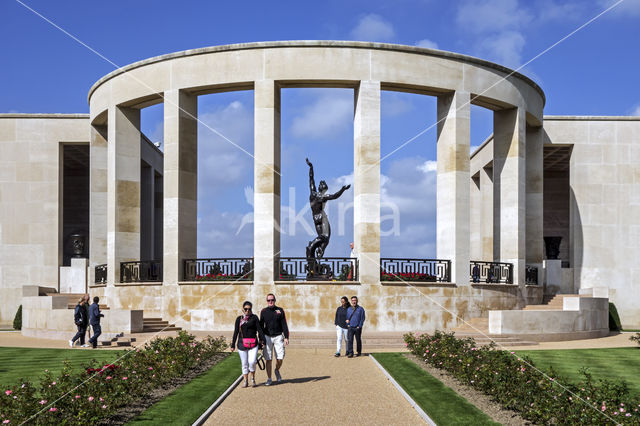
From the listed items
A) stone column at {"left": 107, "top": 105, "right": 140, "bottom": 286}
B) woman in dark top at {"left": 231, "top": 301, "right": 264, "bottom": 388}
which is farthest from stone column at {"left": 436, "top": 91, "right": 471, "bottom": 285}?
woman in dark top at {"left": 231, "top": 301, "right": 264, "bottom": 388}

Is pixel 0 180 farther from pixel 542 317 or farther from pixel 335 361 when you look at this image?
pixel 542 317

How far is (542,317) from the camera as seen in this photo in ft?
79.9

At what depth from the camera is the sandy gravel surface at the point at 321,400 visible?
11.1 meters

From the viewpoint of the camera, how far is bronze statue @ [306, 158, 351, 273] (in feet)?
90.1

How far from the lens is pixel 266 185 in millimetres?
26266

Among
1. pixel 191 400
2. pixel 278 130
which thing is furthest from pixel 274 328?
pixel 278 130

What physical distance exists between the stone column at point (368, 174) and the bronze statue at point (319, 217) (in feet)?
4.02

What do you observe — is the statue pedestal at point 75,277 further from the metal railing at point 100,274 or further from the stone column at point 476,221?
the stone column at point 476,221

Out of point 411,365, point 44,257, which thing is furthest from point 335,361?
point 44,257

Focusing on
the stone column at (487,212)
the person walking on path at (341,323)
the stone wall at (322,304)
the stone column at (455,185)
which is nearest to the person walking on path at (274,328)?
the person walking on path at (341,323)

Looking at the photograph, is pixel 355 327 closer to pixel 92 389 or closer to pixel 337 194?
pixel 337 194

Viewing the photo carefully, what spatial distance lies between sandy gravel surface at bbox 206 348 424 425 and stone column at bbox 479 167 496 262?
2568cm

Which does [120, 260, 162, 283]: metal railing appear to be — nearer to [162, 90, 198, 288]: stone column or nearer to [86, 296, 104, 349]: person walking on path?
[162, 90, 198, 288]: stone column

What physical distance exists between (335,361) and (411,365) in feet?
7.75
